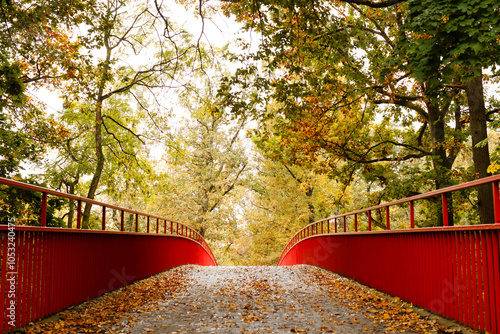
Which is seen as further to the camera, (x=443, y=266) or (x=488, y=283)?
(x=443, y=266)

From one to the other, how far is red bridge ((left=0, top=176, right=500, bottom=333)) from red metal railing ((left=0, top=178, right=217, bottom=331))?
0.04ft

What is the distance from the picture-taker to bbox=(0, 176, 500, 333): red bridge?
14.7 ft

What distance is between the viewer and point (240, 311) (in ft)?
21.9

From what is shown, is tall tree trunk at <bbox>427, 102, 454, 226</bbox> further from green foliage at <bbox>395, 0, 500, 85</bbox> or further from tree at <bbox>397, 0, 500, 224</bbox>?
green foliage at <bbox>395, 0, 500, 85</bbox>

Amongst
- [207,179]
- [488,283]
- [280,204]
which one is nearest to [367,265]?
[488,283]

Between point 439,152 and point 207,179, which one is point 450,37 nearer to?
point 439,152

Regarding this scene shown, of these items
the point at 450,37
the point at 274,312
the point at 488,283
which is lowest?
the point at 274,312

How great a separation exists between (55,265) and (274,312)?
3.40 meters

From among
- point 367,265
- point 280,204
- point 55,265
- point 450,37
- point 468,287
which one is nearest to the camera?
point 468,287

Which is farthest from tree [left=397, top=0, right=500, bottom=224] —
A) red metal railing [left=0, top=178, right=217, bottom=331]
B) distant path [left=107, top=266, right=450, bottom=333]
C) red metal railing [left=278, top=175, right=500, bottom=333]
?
red metal railing [left=0, top=178, right=217, bottom=331]

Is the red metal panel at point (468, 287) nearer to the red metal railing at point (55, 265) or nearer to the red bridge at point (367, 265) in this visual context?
the red bridge at point (367, 265)

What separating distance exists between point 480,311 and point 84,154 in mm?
17817

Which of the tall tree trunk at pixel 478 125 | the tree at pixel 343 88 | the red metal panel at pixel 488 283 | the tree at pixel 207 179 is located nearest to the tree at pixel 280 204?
the tree at pixel 207 179

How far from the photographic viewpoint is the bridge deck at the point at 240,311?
18.0ft
